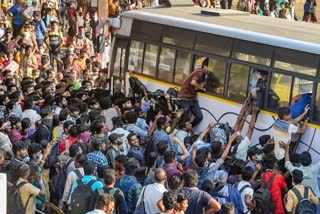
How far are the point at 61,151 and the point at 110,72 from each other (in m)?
5.28

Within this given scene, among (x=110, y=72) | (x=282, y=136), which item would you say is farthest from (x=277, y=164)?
(x=110, y=72)

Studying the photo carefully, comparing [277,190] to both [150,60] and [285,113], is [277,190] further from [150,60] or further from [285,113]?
[150,60]

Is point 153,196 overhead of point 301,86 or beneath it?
beneath

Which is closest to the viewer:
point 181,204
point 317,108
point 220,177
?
point 181,204

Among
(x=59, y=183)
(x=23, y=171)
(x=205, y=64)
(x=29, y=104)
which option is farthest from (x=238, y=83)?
(x=23, y=171)

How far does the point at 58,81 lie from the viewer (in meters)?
17.7

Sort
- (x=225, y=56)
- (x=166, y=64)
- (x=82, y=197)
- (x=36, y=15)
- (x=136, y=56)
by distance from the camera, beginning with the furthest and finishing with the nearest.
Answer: (x=36, y=15)
(x=136, y=56)
(x=166, y=64)
(x=225, y=56)
(x=82, y=197)

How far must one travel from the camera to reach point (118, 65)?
17156mm

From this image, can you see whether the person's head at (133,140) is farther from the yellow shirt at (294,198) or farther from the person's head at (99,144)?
the yellow shirt at (294,198)

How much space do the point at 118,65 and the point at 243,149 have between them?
492 cm

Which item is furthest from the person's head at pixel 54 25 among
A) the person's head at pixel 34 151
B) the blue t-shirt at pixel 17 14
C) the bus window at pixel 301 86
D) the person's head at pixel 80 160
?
the person's head at pixel 80 160

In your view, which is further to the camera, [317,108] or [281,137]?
[317,108]

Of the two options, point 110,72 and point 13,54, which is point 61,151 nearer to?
point 110,72

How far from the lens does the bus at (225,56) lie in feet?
43.9
